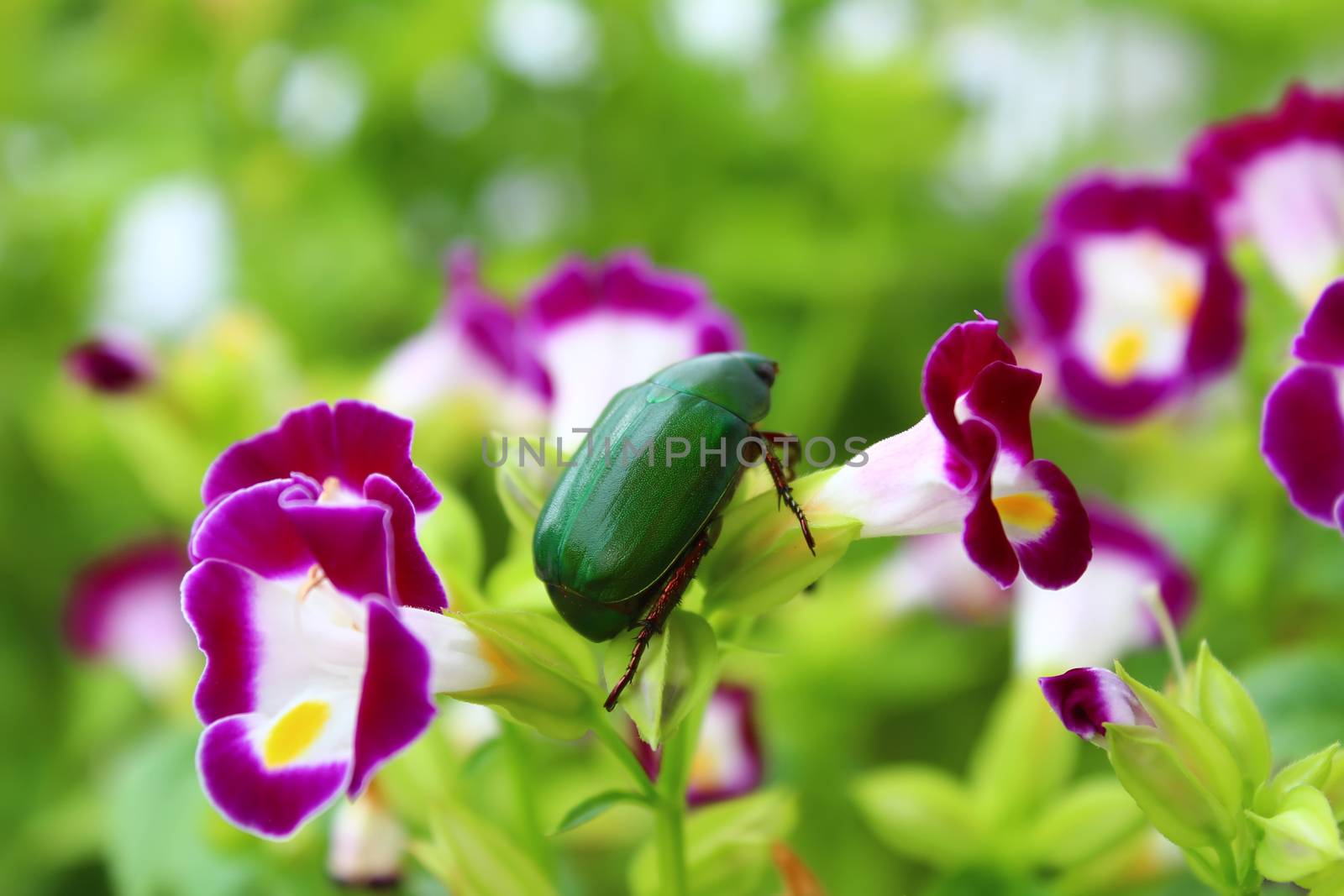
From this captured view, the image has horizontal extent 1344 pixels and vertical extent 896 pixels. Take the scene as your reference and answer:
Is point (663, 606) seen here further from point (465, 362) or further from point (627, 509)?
point (465, 362)

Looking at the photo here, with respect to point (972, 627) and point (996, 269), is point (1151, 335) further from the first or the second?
point (996, 269)

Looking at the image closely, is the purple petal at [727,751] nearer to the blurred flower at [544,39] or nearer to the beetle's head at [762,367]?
the beetle's head at [762,367]

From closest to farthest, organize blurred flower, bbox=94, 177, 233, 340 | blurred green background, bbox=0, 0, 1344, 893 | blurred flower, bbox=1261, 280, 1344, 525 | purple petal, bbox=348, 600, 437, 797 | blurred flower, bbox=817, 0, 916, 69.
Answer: purple petal, bbox=348, 600, 437, 797 → blurred flower, bbox=1261, 280, 1344, 525 → blurred green background, bbox=0, 0, 1344, 893 → blurred flower, bbox=817, 0, 916, 69 → blurred flower, bbox=94, 177, 233, 340

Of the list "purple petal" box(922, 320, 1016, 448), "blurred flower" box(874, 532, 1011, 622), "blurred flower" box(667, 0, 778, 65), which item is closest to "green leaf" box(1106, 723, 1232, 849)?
"purple petal" box(922, 320, 1016, 448)

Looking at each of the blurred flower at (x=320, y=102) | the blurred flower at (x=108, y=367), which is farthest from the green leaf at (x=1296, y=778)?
the blurred flower at (x=320, y=102)

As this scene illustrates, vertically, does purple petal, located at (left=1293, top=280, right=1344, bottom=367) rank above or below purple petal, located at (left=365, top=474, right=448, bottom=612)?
above

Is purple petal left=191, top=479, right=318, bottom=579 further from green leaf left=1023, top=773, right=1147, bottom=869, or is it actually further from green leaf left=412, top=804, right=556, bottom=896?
green leaf left=1023, top=773, right=1147, bottom=869

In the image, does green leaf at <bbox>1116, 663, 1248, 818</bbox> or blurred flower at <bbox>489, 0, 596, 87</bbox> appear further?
blurred flower at <bbox>489, 0, 596, 87</bbox>

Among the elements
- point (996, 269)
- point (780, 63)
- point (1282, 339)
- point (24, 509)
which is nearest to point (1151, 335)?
point (1282, 339)
